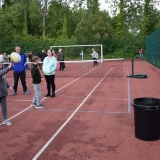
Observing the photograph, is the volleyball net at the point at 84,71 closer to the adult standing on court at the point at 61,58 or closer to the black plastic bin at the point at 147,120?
the adult standing on court at the point at 61,58

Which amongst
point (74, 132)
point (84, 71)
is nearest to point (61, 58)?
point (84, 71)

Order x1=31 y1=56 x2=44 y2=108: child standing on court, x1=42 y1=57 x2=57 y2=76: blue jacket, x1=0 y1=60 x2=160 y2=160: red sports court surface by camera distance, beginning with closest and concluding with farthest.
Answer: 1. x1=0 y1=60 x2=160 y2=160: red sports court surface
2. x1=31 y1=56 x2=44 y2=108: child standing on court
3. x1=42 y1=57 x2=57 y2=76: blue jacket

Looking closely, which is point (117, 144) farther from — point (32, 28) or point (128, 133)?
point (32, 28)

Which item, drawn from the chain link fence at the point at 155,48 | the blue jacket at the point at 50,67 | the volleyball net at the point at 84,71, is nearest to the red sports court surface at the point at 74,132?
the blue jacket at the point at 50,67

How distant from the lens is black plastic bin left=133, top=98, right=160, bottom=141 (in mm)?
5176

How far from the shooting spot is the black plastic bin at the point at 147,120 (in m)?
5.18

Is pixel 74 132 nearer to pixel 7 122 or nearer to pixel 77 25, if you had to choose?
pixel 7 122

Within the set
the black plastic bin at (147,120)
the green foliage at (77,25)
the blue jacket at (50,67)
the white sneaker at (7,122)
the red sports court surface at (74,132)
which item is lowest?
the red sports court surface at (74,132)

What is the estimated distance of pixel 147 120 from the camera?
524 cm

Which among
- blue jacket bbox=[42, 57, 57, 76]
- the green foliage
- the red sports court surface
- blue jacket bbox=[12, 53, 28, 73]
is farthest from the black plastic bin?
the green foliage

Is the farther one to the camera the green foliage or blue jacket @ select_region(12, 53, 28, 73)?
the green foliage

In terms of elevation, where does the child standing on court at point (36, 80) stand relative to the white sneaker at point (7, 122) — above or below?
above

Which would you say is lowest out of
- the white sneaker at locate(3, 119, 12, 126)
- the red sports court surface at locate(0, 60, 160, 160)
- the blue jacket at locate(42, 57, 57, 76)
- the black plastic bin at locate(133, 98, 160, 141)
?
the red sports court surface at locate(0, 60, 160, 160)

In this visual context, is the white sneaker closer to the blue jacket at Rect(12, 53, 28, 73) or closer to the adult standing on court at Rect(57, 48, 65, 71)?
the blue jacket at Rect(12, 53, 28, 73)
